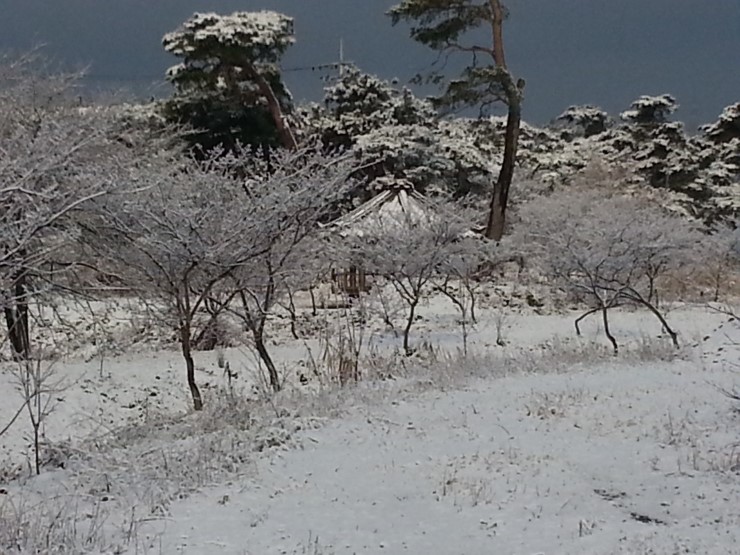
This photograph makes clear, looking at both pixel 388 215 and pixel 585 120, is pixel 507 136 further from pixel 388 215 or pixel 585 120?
pixel 585 120

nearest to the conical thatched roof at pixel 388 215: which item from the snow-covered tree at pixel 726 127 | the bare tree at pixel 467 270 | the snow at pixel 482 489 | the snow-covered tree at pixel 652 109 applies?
the bare tree at pixel 467 270

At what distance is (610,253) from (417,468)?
8.49 meters

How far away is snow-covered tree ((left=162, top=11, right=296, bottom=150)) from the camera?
695 inches

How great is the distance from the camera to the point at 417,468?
175 inches

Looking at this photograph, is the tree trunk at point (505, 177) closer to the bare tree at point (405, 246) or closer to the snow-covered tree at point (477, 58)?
the snow-covered tree at point (477, 58)

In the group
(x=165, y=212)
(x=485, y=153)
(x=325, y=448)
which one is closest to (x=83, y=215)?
(x=165, y=212)

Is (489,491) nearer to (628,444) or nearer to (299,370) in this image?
(628,444)

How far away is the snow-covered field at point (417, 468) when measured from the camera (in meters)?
3.41

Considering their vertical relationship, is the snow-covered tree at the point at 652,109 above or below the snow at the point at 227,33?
below

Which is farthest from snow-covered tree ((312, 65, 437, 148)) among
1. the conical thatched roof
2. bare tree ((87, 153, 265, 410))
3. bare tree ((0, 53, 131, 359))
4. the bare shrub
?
bare tree ((87, 153, 265, 410))

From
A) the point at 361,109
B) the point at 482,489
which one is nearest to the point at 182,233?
the point at 482,489

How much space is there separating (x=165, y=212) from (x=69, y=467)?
2.71 m

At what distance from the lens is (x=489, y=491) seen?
13.1 feet

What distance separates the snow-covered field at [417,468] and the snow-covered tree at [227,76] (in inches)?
440
